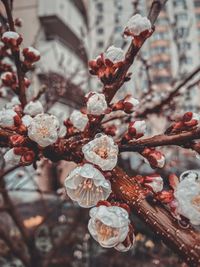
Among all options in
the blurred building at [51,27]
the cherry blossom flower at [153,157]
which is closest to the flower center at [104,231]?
the cherry blossom flower at [153,157]

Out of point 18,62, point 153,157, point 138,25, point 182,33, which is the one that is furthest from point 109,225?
point 182,33

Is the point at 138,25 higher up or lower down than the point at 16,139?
higher up

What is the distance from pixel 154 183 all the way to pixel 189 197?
0.15 m

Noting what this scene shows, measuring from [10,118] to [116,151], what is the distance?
38 cm

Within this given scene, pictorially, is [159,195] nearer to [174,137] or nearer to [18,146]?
[174,137]

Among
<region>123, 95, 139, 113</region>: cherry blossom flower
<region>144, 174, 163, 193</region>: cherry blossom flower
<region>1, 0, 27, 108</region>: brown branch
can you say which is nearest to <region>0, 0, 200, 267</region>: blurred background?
<region>144, 174, 163, 193</region>: cherry blossom flower

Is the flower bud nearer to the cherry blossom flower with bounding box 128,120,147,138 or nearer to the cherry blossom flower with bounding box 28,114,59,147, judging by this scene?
the cherry blossom flower with bounding box 128,120,147,138

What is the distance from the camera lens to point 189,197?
0.90 metres

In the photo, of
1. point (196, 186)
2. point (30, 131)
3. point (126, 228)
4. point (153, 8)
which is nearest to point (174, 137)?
point (196, 186)

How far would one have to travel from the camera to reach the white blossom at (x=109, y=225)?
34.7 inches

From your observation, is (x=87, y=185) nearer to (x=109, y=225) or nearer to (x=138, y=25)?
(x=109, y=225)

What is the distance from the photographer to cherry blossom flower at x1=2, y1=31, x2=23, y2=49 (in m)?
1.40

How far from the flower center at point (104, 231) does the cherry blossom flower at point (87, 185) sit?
87 millimetres

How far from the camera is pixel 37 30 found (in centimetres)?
1091
